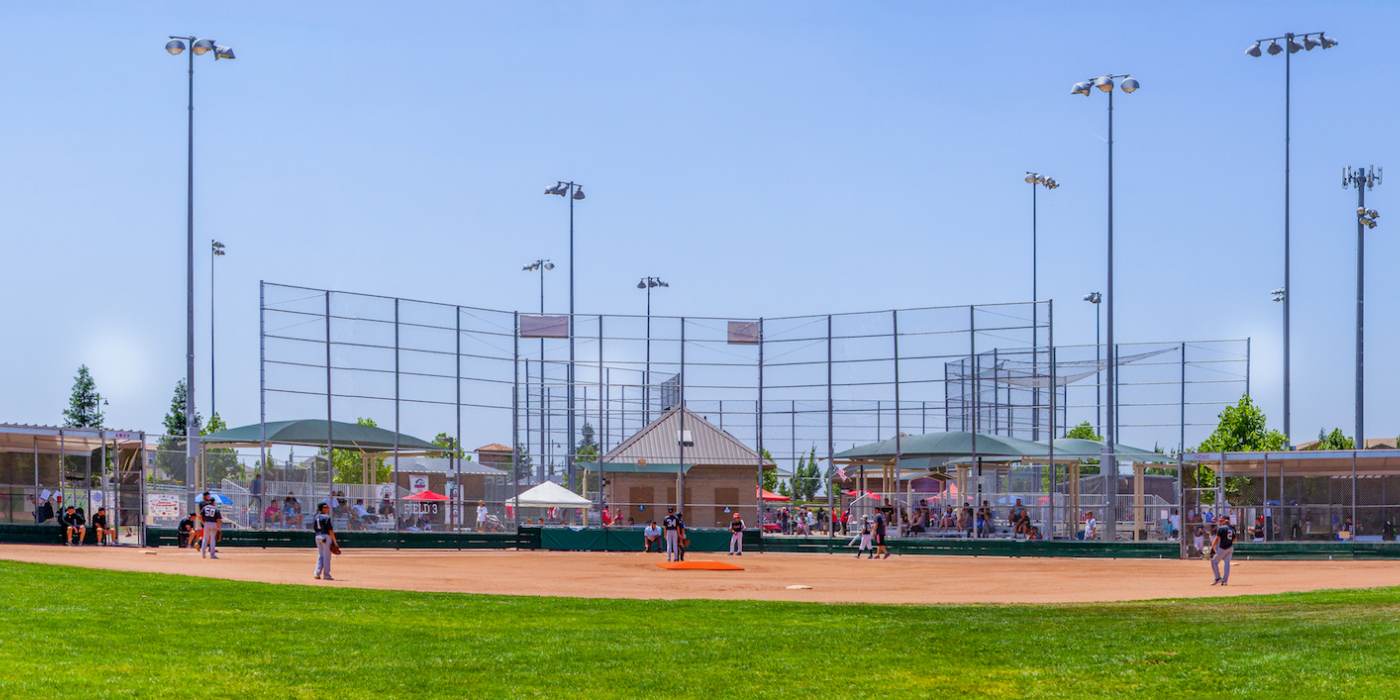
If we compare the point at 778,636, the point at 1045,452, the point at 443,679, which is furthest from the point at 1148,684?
the point at 1045,452

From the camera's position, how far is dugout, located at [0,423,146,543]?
4322 centimetres

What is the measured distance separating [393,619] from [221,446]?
34.2 metres

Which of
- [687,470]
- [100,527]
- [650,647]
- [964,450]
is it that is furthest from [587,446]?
[650,647]

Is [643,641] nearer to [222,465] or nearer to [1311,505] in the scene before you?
[222,465]

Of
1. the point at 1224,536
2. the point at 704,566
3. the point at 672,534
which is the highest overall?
the point at 1224,536

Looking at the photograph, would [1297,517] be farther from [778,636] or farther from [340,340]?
[778,636]

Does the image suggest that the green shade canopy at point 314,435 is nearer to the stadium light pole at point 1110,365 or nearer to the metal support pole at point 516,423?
the metal support pole at point 516,423

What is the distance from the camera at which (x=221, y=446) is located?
54.2m

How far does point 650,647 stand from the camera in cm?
1917

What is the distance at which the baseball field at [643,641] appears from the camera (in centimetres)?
1588

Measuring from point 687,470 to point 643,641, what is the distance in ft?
143

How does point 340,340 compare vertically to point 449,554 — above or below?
above

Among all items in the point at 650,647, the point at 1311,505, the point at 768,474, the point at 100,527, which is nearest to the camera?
the point at 650,647

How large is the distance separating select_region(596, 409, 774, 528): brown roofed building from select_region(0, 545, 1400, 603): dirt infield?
1446 centimetres
